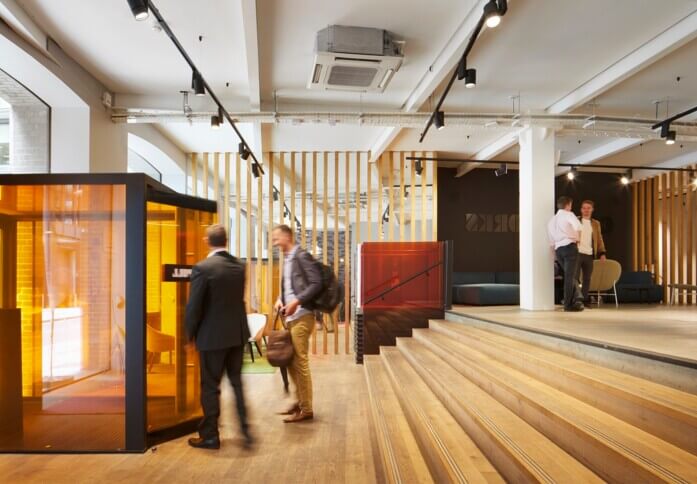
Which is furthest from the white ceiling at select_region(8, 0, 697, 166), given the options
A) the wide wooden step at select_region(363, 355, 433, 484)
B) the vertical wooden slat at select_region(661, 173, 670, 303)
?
the vertical wooden slat at select_region(661, 173, 670, 303)

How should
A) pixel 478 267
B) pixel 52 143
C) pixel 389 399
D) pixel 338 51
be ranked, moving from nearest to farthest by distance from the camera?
pixel 389 399 < pixel 338 51 < pixel 52 143 < pixel 478 267

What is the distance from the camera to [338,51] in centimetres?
561

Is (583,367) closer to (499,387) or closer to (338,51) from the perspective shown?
(499,387)

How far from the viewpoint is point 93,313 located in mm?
4547

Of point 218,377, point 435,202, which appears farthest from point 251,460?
point 435,202

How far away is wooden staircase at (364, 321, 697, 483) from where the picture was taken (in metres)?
2.33

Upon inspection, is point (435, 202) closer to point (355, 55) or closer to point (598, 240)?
point (598, 240)

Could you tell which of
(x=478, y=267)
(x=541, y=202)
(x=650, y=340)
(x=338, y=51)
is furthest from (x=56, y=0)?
(x=478, y=267)

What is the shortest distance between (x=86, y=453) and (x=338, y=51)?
14.7ft

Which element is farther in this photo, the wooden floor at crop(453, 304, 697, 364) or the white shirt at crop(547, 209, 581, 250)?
the white shirt at crop(547, 209, 581, 250)

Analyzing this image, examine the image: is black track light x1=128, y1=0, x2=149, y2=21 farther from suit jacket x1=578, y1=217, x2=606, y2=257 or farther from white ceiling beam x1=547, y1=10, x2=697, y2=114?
suit jacket x1=578, y1=217, x2=606, y2=257

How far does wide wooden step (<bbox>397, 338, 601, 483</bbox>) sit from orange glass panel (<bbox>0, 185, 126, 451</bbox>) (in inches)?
109

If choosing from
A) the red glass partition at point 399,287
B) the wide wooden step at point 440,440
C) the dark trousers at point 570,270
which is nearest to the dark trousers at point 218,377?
the wide wooden step at point 440,440

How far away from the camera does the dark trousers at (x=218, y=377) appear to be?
3.93 metres
